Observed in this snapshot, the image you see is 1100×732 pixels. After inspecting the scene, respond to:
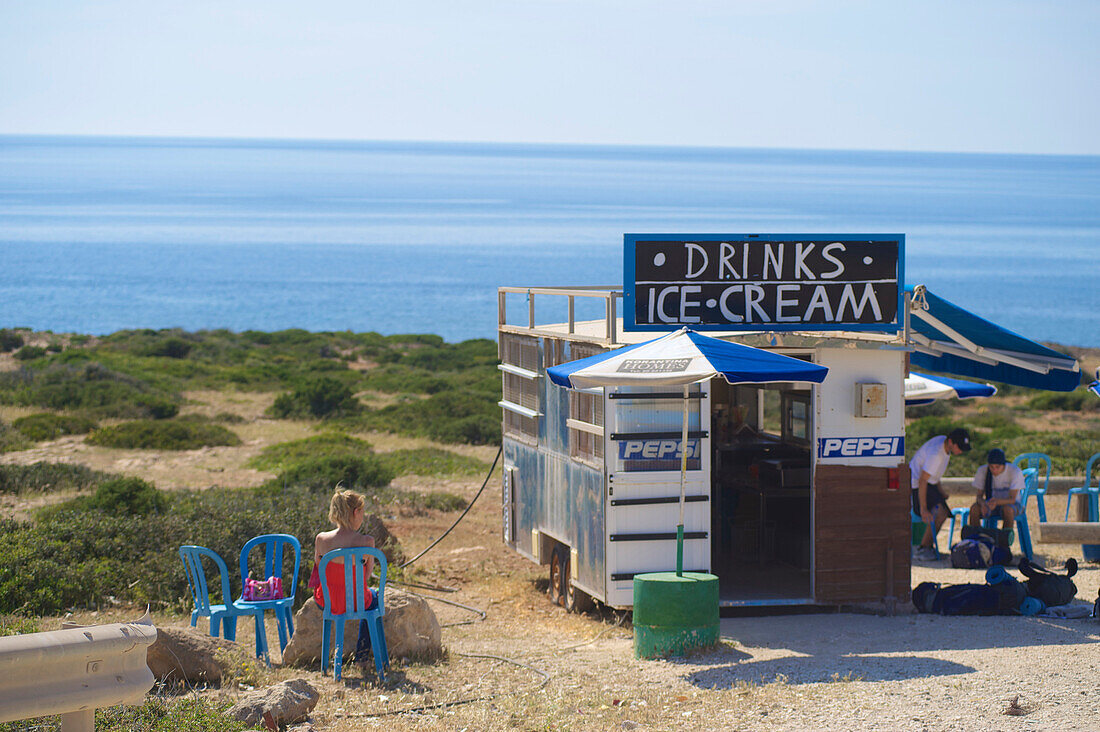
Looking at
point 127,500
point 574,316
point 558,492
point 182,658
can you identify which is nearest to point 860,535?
point 558,492

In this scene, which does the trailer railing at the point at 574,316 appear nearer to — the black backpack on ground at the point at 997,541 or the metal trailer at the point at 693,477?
the metal trailer at the point at 693,477

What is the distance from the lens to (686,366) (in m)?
7.80

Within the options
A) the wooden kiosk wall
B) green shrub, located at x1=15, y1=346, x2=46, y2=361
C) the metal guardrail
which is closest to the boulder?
the metal guardrail

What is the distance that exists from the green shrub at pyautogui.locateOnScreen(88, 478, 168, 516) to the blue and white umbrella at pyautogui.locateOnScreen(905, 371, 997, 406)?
27.1 ft

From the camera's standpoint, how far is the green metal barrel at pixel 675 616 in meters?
7.93

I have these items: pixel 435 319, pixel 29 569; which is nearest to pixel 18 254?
pixel 435 319

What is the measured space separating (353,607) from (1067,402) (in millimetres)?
28483

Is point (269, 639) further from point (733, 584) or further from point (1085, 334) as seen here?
point (1085, 334)

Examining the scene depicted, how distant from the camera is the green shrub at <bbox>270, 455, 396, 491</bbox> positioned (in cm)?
1627

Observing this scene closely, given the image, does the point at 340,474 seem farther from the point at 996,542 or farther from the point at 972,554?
the point at 996,542

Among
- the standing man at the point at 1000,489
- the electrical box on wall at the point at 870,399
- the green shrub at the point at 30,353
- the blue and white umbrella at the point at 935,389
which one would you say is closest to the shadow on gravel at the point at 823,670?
the electrical box on wall at the point at 870,399

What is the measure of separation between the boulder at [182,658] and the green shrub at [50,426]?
16.0 metres

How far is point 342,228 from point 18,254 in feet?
173

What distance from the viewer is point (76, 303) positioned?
92875mm
